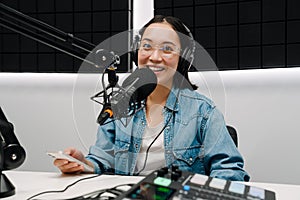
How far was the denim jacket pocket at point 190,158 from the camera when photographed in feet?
3.33

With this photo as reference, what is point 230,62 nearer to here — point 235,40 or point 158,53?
point 235,40

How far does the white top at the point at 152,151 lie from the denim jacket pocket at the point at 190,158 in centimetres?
5

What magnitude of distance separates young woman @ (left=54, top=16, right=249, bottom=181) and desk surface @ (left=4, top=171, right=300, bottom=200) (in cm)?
6

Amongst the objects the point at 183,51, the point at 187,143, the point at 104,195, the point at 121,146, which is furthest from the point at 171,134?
the point at 104,195

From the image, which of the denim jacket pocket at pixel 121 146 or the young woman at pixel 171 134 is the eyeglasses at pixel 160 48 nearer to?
the young woman at pixel 171 134

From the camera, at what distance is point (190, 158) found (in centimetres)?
103

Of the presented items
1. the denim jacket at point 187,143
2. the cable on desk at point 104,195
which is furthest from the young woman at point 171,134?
the cable on desk at point 104,195

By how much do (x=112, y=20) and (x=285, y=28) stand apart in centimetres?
89

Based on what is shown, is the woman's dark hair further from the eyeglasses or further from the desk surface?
the desk surface

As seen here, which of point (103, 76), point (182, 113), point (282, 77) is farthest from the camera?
point (282, 77)

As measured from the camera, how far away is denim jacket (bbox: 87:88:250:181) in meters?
0.98

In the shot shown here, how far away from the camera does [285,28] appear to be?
1713mm

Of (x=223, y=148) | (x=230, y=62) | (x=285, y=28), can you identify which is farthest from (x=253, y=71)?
(x=223, y=148)

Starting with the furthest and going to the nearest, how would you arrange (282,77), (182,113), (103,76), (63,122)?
1. (63,122)
2. (282,77)
3. (182,113)
4. (103,76)
